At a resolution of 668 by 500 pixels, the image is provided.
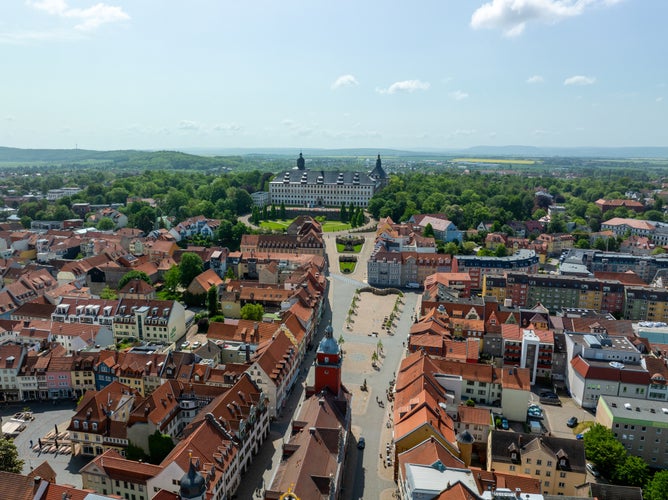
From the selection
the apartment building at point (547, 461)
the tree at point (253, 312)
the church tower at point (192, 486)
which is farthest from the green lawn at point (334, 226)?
the church tower at point (192, 486)

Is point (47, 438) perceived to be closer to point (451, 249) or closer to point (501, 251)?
point (451, 249)

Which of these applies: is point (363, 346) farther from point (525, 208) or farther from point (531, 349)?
point (525, 208)

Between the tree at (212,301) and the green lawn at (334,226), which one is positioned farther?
the green lawn at (334,226)

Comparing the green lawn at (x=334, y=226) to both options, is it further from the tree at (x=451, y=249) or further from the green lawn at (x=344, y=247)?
the tree at (x=451, y=249)

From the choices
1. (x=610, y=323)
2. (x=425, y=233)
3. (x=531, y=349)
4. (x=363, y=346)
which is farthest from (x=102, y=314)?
(x=425, y=233)

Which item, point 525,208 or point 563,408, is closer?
point 563,408

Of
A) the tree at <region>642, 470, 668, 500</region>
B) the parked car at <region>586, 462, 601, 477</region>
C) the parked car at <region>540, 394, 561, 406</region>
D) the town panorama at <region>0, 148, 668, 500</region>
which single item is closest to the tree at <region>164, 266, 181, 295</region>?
the town panorama at <region>0, 148, 668, 500</region>

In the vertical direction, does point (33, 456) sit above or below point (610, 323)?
below
